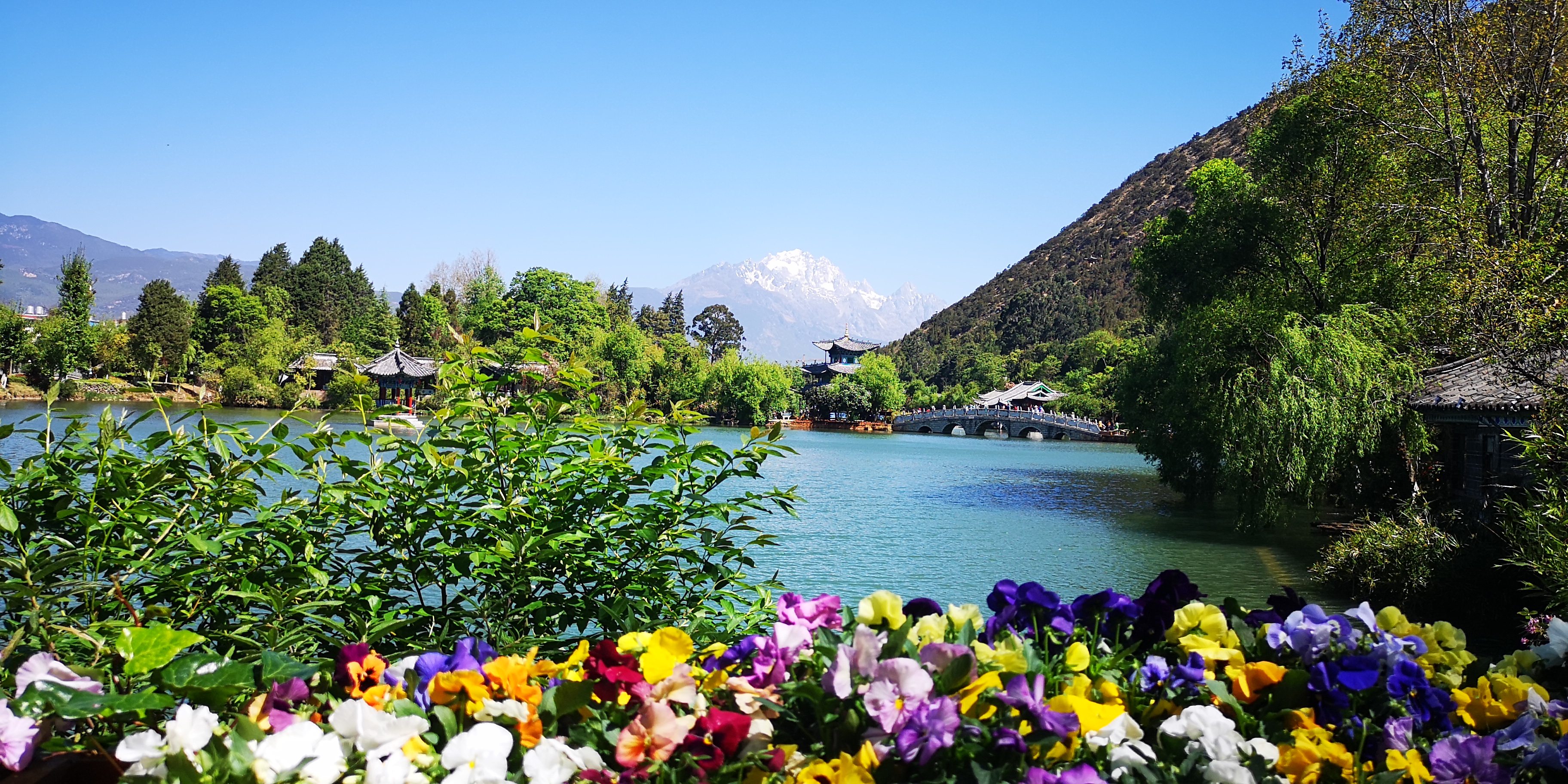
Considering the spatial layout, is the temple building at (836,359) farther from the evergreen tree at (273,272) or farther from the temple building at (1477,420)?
the temple building at (1477,420)

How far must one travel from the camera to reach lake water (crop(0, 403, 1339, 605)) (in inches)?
433

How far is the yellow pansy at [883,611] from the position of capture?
1312 mm

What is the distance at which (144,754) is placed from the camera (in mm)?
1053

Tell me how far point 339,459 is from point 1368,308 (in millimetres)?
15633

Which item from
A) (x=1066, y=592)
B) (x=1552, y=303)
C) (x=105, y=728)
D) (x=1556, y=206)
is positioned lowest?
(x=1066, y=592)

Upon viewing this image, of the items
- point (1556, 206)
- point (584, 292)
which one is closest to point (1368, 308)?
point (1556, 206)

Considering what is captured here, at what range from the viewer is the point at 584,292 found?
57938mm

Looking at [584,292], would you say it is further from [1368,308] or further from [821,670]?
[821,670]

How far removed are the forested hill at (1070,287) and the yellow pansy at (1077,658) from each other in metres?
71.6

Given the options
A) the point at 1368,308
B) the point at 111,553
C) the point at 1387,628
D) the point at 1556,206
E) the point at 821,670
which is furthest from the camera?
the point at 1368,308

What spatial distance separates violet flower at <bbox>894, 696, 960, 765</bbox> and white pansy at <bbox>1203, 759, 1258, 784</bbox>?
0.32 m

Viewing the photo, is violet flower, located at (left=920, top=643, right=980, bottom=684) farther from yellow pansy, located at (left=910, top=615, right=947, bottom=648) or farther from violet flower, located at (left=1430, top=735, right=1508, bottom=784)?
violet flower, located at (left=1430, top=735, right=1508, bottom=784)

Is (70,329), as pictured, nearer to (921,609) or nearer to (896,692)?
(921,609)

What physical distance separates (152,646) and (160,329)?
48111 millimetres
